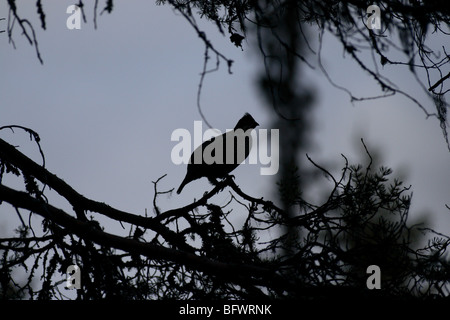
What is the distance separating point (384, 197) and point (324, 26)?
52.6 inches

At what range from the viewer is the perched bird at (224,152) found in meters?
5.41

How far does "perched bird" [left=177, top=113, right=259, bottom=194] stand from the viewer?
5414 millimetres

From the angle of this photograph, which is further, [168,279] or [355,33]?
[168,279]

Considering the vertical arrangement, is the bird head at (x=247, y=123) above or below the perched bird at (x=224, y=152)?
above

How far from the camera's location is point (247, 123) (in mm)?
5711

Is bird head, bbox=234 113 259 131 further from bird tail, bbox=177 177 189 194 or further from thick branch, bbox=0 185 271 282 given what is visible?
thick branch, bbox=0 185 271 282

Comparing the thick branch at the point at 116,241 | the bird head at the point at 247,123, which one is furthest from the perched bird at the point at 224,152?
the thick branch at the point at 116,241

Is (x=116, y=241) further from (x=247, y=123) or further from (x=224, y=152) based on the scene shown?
(x=247, y=123)

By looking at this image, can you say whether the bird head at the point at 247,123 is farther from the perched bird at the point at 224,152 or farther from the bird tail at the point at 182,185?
the bird tail at the point at 182,185

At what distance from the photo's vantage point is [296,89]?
1802 cm

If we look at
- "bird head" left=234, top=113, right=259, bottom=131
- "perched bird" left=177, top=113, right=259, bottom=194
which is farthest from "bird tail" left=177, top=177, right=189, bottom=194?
"bird head" left=234, top=113, right=259, bottom=131

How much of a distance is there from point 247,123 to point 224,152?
437 mm
